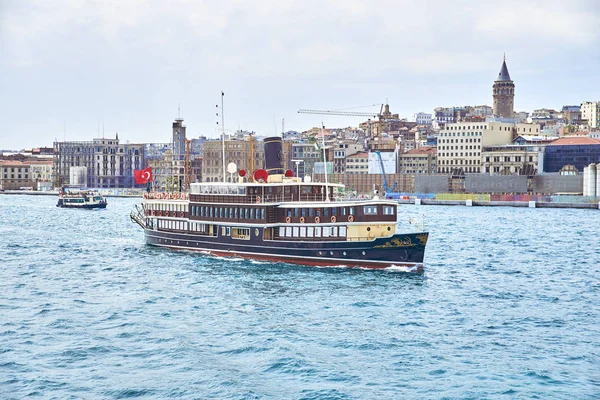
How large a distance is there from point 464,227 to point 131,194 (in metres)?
126

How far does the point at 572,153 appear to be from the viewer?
150 m

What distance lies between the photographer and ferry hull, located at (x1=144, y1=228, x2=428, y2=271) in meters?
43.4

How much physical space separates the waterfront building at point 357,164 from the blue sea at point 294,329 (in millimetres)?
123576

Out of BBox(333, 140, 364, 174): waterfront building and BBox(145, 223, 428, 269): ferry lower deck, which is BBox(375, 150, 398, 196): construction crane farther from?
BBox(145, 223, 428, 269): ferry lower deck

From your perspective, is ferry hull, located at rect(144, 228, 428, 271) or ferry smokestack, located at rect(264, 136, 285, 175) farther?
ferry smokestack, located at rect(264, 136, 285, 175)

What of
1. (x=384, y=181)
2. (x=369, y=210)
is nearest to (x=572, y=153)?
(x=384, y=181)

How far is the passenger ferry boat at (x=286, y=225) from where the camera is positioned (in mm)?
44000

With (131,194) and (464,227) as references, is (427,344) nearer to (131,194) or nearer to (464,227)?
(464,227)

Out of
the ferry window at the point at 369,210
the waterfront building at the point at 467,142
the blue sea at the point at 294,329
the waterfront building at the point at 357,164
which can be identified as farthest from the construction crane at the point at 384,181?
the ferry window at the point at 369,210

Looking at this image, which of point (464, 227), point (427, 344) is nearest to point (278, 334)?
point (427, 344)

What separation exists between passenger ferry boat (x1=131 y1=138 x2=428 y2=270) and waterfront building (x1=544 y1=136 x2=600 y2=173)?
4264 inches

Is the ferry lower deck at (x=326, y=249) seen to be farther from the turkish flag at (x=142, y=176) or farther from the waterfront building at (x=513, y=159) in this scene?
the waterfront building at (x=513, y=159)

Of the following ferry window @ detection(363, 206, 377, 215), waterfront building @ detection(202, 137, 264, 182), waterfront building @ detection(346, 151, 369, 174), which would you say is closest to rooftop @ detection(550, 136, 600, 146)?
waterfront building @ detection(346, 151, 369, 174)

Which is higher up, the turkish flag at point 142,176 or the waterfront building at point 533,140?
the waterfront building at point 533,140
